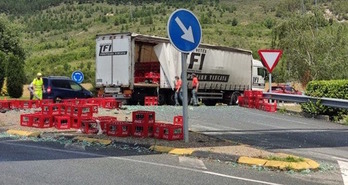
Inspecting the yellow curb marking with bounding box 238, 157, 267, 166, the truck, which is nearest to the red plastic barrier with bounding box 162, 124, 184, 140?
the yellow curb marking with bounding box 238, 157, 267, 166

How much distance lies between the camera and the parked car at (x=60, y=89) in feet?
84.0

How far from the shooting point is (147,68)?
87.8ft

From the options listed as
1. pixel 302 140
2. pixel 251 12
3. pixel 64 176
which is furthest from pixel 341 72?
pixel 251 12

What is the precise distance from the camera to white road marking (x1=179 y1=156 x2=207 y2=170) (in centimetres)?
902

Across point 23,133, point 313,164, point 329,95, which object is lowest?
point 313,164

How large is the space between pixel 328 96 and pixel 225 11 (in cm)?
8992

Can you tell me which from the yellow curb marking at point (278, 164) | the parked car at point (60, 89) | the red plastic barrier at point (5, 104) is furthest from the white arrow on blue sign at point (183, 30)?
the parked car at point (60, 89)

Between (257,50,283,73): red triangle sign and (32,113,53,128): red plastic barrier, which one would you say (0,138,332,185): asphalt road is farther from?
(257,50,283,73): red triangle sign

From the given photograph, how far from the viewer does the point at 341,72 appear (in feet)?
99.0

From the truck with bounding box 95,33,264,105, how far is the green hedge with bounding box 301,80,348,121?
789 centimetres

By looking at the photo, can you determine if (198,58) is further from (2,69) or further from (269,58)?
(2,69)

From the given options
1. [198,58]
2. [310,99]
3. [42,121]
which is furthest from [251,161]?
[198,58]

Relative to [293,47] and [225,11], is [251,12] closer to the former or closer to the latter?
[225,11]

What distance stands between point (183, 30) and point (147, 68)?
52.9 feet
